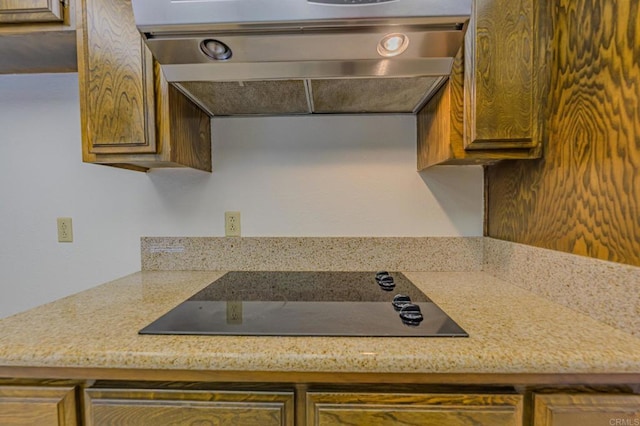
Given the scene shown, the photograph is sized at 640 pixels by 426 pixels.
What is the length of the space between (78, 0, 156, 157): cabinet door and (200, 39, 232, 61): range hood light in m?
0.29

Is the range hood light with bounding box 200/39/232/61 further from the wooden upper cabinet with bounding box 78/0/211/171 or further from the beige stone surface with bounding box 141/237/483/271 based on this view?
the beige stone surface with bounding box 141/237/483/271

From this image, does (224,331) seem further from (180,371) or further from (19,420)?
(19,420)

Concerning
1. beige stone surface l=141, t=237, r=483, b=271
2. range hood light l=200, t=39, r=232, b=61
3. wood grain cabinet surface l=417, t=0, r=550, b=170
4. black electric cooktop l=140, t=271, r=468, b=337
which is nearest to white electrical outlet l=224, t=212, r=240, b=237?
beige stone surface l=141, t=237, r=483, b=271

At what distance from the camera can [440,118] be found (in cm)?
106

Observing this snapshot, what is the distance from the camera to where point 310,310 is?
0.87 meters

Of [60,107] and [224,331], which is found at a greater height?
[60,107]

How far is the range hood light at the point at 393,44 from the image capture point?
2.67ft

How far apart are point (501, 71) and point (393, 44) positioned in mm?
373

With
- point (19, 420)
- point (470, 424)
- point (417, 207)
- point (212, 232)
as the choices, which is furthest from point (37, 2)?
point (470, 424)

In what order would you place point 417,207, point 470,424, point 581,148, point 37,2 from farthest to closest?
point 417,207 < point 37,2 < point 581,148 < point 470,424

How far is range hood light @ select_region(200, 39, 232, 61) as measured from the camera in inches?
32.8

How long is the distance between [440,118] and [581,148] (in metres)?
0.40

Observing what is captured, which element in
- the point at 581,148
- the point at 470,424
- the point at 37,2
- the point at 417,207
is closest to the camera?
the point at 470,424

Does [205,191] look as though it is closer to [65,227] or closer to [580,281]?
[65,227]
